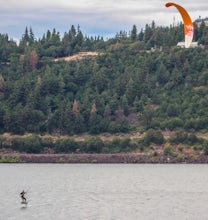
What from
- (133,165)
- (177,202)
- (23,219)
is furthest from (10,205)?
(133,165)

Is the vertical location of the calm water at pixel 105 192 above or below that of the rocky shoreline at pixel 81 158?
above

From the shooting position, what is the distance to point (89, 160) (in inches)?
7377

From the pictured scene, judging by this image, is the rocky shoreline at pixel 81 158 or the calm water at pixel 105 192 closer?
the calm water at pixel 105 192

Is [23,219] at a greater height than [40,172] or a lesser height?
greater

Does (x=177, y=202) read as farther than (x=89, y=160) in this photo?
No

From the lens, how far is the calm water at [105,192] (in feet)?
293

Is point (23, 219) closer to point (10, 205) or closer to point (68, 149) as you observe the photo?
point (10, 205)

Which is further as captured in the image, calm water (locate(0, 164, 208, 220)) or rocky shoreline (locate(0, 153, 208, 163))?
rocky shoreline (locate(0, 153, 208, 163))

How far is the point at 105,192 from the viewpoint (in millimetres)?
112188

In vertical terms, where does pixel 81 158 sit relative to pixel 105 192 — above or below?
below

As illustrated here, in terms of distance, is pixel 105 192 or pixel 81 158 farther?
pixel 81 158

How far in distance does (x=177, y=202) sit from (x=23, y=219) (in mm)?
22716

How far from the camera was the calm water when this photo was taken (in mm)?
89312

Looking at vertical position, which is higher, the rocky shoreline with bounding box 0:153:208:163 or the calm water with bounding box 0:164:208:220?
the calm water with bounding box 0:164:208:220
